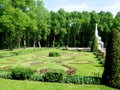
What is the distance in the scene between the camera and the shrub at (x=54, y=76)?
54.6 feet

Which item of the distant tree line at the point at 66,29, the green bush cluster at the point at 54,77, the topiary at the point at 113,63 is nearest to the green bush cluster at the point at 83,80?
the green bush cluster at the point at 54,77

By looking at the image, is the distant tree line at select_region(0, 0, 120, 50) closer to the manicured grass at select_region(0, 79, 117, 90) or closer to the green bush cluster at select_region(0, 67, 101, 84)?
the green bush cluster at select_region(0, 67, 101, 84)

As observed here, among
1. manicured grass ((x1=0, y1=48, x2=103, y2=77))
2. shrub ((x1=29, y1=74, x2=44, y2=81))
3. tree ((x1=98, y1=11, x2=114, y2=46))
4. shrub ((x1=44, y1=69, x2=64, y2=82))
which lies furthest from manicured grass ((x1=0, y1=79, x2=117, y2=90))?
tree ((x1=98, y1=11, x2=114, y2=46))

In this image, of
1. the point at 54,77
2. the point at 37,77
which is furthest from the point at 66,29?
the point at 54,77

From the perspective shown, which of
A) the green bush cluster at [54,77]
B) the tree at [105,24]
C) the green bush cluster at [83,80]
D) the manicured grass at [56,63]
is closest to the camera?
the green bush cluster at [83,80]

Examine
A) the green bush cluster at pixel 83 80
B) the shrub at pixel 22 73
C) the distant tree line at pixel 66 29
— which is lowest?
the green bush cluster at pixel 83 80

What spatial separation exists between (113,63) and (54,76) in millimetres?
3974

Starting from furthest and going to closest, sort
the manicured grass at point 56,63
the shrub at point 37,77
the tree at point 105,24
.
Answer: the tree at point 105,24
the manicured grass at point 56,63
the shrub at point 37,77

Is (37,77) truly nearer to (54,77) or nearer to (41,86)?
(54,77)

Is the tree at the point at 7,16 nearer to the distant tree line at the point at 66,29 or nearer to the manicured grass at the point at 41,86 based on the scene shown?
the distant tree line at the point at 66,29

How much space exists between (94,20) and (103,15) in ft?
18.5

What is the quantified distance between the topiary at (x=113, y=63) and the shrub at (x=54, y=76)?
9.11ft

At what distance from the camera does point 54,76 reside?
55.3 feet

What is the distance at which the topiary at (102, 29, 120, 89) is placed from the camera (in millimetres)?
15250
